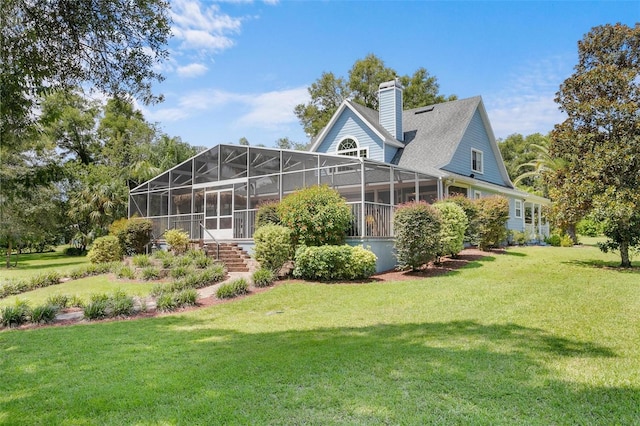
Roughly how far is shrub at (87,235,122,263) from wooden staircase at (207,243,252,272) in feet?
15.2

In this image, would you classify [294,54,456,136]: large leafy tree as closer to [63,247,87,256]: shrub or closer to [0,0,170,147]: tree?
[63,247,87,256]: shrub

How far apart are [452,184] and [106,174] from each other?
79.3ft

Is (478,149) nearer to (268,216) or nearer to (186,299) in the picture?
(268,216)

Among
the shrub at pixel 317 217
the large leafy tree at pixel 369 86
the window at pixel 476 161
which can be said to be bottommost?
the shrub at pixel 317 217

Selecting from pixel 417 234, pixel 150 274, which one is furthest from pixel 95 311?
pixel 417 234

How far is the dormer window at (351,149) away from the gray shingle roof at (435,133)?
167 cm

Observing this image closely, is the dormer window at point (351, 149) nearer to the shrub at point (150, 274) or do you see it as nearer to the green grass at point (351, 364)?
the shrub at point (150, 274)

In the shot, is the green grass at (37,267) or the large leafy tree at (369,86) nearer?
Answer: the green grass at (37,267)

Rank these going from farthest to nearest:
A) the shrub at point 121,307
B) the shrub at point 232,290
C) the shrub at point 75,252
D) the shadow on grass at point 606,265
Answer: the shrub at point 75,252, the shadow on grass at point 606,265, the shrub at point 232,290, the shrub at point 121,307

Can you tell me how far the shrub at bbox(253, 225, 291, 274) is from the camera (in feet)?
40.4

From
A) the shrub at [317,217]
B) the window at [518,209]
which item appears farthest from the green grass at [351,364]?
the window at [518,209]

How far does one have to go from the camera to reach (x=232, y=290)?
10.4 meters

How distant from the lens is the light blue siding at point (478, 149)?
19902 millimetres

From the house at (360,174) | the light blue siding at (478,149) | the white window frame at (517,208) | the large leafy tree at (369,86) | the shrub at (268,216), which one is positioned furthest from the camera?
the large leafy tree at (369,86)
